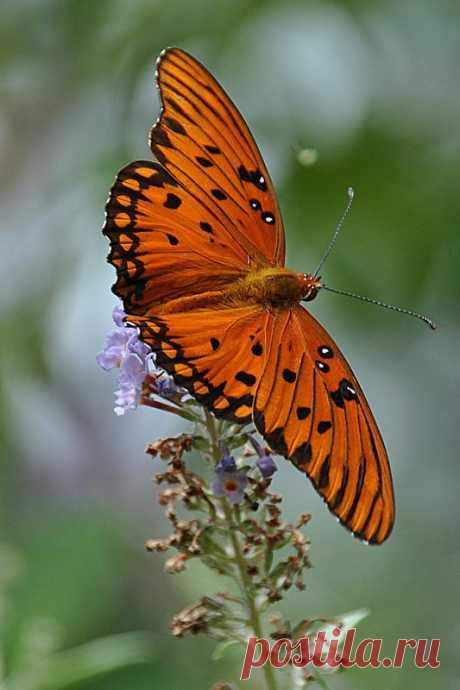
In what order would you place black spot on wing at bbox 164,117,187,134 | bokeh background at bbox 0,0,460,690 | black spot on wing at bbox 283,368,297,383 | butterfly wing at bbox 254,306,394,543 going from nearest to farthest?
butterfly wing at bbox 254,306,394,543
black spot on wing at bbox 283,368,297,383
black spot on wing at bbox 164,117,187,134
bokeh background at bbox 0,0,460,690

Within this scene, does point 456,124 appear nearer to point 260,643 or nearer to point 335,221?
point 335,221

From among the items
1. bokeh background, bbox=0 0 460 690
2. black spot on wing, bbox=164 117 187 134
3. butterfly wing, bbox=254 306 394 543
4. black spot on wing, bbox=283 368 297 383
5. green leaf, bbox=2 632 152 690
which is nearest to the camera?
butterfly wing, bbox=254 306 394 543

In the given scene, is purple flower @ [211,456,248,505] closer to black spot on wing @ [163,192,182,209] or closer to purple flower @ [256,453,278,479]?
purple flower @ [256,453,278,479]

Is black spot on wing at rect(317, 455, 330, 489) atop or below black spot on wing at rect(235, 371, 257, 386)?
below

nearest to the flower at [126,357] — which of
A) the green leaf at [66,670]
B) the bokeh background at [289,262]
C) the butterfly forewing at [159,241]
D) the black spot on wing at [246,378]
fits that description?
the butterfly forewing at [159,241]

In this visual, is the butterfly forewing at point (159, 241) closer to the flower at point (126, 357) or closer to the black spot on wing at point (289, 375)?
the flower at point (126, 357)

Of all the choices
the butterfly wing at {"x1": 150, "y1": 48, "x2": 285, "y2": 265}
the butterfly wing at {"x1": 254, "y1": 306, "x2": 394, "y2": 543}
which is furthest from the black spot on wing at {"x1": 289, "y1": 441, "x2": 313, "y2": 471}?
the butterfly wing at {"x1": 150, "y1": 48, "x2": 285, "y2": 265}
